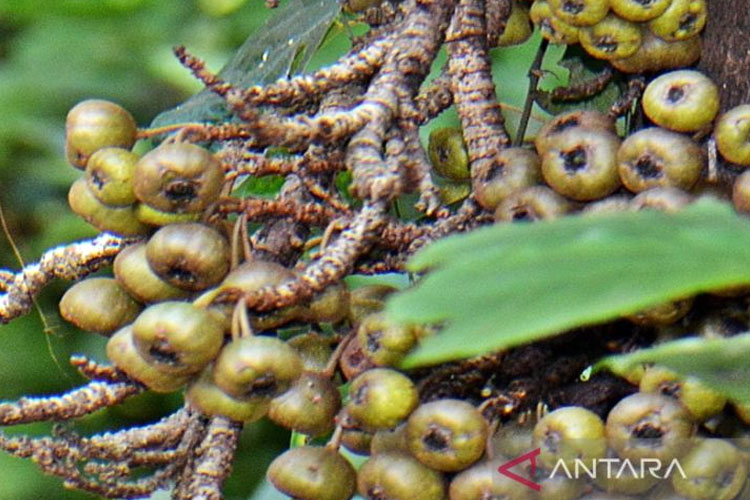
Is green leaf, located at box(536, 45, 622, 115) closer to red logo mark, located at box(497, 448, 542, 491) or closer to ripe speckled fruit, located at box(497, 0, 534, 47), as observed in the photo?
ripe speckled fruit, located at box(497, 0, 534, 47)

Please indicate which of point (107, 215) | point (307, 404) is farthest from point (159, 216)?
point (307, 404)

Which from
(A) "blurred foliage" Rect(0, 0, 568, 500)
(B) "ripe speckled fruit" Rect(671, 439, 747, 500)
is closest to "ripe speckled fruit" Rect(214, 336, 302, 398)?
(B) "ripe speckled fruit" Rect(671, 439, 747, 500)

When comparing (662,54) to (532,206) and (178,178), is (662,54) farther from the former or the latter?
(178,178)

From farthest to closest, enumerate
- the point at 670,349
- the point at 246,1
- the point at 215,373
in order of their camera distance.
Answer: the point at 246,1
the point at 215,373
the point at 670,349

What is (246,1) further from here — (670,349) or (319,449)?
(670,349)

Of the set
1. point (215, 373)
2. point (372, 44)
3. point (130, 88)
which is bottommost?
point (130, 88)

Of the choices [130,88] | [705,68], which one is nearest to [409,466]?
[705,68]
